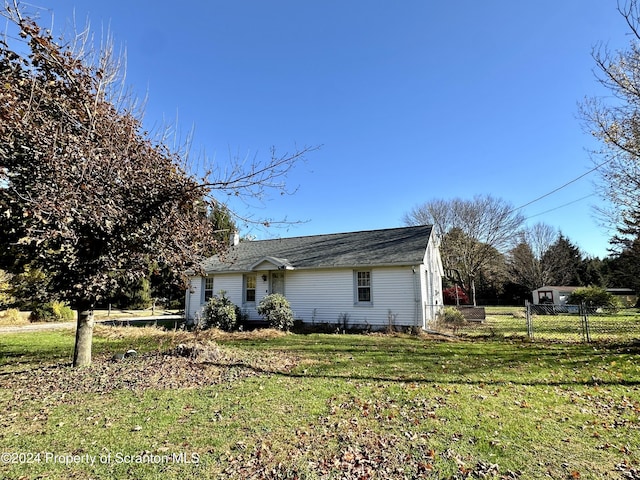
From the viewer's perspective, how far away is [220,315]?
50.4ft

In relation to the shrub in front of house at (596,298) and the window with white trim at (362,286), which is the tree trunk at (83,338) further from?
the shrub in front of house at (596,298)

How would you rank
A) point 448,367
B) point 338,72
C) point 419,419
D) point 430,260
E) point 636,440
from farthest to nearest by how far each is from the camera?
point 430,260 → point 338,72 → point 448,367 → point 419,419 → point 636,440

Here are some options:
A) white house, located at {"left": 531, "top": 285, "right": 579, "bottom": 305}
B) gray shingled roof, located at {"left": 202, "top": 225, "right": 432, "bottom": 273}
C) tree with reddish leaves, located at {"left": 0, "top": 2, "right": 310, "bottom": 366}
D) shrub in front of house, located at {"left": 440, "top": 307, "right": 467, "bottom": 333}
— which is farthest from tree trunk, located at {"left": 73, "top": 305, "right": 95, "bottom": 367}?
white house, located at {"left": 531, "top": 285, "right": 579, "bottom": 305}

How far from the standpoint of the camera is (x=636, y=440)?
397cm

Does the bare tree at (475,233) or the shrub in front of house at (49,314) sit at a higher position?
the bare tree at (475,233)

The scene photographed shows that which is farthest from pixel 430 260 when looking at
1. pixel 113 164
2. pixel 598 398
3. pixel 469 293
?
pixel 469 293

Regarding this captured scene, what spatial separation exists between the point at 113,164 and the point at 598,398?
919 centimetres

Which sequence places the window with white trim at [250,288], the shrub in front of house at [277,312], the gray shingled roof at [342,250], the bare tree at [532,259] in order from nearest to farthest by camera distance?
the shrub in front of house at [277,312] → the gray shingled roof at [342,250] → the window with white trim at [250,288] → the bare tree at [532,259]

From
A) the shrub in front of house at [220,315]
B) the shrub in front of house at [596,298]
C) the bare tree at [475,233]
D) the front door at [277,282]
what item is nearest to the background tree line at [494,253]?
the bare tree at [475,233]

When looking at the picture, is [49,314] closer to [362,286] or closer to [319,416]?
[362,286]

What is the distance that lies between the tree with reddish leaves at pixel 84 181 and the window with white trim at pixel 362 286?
8.71 meters

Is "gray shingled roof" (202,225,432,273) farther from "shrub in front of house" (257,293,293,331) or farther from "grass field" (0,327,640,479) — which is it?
"grass field" (0,327,640,479)

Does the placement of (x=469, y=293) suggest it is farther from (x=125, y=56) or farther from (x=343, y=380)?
(x=125, y=56)

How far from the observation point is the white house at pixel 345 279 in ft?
46.1
